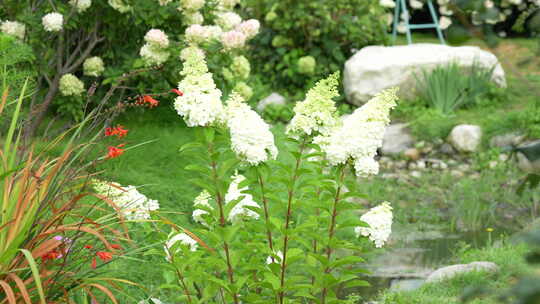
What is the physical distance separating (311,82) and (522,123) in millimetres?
2493

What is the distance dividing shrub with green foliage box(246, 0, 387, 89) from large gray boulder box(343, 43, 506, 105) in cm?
57

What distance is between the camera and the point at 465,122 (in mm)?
6598

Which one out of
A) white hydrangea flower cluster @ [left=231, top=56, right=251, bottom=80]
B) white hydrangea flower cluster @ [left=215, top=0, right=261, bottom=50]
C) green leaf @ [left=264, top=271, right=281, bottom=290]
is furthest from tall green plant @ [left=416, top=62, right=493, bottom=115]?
green leaf @ [left=264, top=271, right=281, bottom=290]

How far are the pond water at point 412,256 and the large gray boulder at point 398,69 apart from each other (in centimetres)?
271

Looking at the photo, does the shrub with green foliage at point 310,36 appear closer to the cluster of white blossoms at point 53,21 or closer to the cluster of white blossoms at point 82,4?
the cluster of white blossoms at point 82,4

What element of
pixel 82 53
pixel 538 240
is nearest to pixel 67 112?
pixel 82 53

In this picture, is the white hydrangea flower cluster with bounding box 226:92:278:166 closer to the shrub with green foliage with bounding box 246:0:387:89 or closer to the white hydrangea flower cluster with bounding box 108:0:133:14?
the white hydrangea flower cluster with bounding box 108:0:133:14

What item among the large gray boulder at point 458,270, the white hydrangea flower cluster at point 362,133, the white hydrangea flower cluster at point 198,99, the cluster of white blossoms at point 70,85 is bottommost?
the large gray boulder at point 458,270

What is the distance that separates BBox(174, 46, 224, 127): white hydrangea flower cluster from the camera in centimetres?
220

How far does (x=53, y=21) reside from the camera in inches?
190

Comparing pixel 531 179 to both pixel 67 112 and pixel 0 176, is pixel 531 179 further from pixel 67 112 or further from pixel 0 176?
pixel 67 112

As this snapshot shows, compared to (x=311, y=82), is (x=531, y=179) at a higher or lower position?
higher

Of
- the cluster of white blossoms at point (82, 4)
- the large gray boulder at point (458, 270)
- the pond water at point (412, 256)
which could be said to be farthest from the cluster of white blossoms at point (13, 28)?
the large gray boulder at point (458, 270)

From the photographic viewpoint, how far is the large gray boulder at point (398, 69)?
735 centimetres
